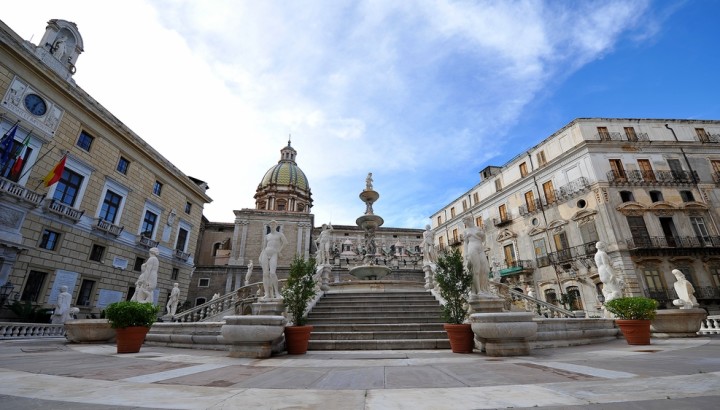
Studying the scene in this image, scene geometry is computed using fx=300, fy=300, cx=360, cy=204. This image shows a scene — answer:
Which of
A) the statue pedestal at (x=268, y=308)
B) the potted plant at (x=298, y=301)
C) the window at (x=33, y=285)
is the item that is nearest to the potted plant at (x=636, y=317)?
the potted plant at (x=298, y=301)

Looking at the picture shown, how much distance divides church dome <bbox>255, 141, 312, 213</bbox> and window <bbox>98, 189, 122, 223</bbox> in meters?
28.8

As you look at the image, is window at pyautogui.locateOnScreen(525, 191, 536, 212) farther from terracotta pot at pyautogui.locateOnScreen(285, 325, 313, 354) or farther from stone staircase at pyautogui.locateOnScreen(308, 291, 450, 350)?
terracotta pot at pyautogui.locateOnScreen(285, 325, 313, 354)

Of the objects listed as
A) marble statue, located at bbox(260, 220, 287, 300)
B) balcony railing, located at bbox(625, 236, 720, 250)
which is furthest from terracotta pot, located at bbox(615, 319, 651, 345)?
balcony railing, located at bbox(625, 236, 720, 250)

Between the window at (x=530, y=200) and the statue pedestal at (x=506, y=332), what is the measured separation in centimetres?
2437

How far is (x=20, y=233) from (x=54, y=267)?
235 cm

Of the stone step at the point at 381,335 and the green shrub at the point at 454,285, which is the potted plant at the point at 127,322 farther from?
the green shrub at the point at 454,285

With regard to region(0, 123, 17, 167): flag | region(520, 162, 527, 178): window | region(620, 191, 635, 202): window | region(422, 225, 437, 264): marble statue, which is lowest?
region(422, 225, 437, 264): marble statue

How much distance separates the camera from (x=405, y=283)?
1384 centimetres

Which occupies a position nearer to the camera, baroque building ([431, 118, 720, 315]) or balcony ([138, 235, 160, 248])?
baroque building ([431, 118, 720, 315])

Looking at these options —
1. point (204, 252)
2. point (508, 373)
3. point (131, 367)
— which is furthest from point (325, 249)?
point (204, 252)

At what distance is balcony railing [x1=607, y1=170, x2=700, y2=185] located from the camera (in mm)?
22719

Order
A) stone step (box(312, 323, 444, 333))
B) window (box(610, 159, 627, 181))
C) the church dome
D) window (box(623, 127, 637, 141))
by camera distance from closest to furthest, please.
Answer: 1. stone step (box(312, 323, 444, 333))
2. window (box(610, 159, 627, 181))
3. window (box(623, 127, 637, 141))
4. the church dome

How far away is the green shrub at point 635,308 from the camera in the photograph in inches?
290

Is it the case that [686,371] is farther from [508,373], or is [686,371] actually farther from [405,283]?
[405,283]
